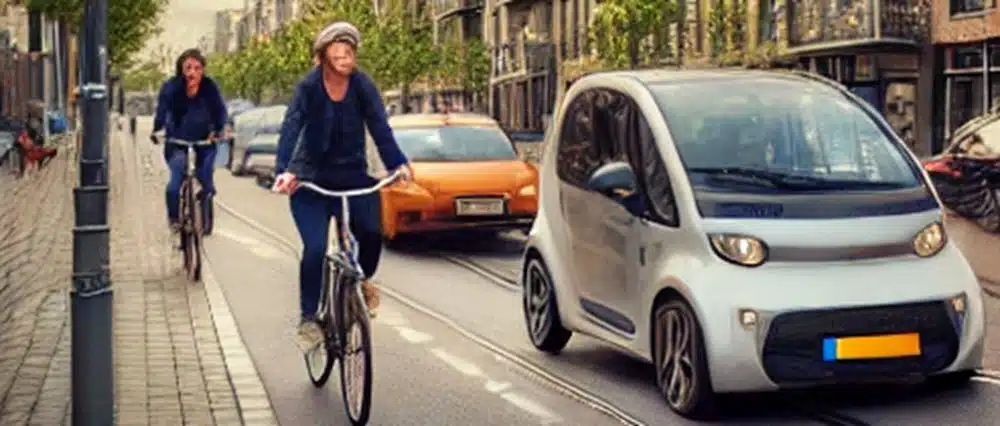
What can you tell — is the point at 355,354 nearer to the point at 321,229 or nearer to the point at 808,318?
the point at 321,229

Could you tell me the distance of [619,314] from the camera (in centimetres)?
798

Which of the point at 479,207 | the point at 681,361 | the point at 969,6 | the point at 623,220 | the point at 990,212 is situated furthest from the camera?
the point at 969,6

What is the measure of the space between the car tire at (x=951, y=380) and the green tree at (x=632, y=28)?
117ft

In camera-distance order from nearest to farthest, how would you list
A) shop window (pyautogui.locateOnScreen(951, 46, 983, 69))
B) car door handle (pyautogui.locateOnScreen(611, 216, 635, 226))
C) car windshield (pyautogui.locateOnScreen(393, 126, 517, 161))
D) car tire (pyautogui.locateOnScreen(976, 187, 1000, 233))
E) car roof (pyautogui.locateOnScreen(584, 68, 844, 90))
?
car door handle (pyautogui.locateOnScreen(611, 216, 635, 226)), car roof (pyautogui.locateOnScreen(584, 68, 844, 90)), car windshield (pyautogui.locateOnScreen(393, 126, 517, 161)), car tire (pyautogui.locateOnScreen(976, 187, 1000, 233)), shop window (pyautogui.locateOnScreen(951, 46, 983, 69))

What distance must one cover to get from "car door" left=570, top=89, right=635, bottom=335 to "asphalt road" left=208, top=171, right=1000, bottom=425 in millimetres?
362

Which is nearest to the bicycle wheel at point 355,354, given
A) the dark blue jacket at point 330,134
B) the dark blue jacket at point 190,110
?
the dark blue jacket at point 330,134

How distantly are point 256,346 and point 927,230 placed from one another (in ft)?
13.3

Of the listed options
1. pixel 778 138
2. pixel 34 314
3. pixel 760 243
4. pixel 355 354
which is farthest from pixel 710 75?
pixel 34 314

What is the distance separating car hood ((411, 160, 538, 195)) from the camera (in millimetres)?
16062

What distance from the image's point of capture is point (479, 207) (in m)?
16.0

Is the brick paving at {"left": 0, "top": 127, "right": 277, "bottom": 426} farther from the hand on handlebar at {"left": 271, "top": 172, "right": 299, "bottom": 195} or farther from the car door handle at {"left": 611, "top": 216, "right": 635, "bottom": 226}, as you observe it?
the car door handle at {"left": 611, "top": 216, "right": 635, "bottom": 226}

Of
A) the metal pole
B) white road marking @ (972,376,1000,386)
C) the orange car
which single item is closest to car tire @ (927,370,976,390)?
white road marking @ (972,376,1000,386)

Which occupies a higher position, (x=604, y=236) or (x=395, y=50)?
(x=395, y=50)

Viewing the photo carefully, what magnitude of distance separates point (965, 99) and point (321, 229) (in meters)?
28.9
